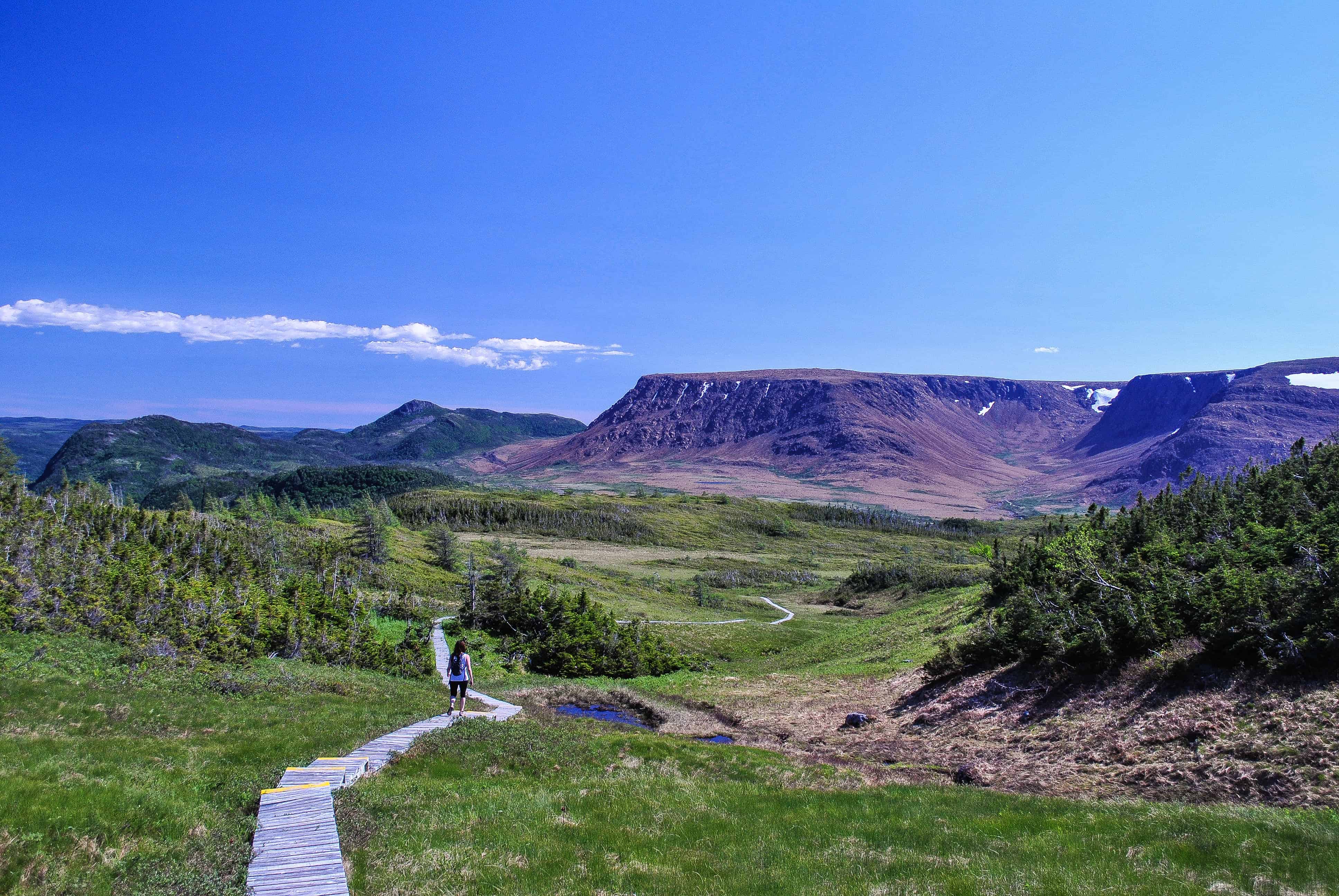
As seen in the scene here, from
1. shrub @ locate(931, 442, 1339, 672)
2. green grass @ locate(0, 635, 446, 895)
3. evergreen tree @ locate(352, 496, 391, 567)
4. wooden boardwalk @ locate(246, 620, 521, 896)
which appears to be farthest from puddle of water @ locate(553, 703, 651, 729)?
evergreen tree @ locate(352, 496, 391, 567)

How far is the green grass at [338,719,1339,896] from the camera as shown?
32.8 feet

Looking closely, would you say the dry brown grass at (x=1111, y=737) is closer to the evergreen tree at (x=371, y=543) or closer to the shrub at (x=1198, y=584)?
the shrub at (x=1198, y=584)

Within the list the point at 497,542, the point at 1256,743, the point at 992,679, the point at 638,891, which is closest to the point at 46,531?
Result: the point at 638,891

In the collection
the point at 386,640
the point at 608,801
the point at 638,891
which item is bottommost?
the point at 386,640

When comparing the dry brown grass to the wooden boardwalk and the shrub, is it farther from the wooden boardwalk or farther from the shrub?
the wooden boardwalk

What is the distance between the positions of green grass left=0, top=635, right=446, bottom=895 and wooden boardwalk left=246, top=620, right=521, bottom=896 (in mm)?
282

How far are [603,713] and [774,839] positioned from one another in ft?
71.7

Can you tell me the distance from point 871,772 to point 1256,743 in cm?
956

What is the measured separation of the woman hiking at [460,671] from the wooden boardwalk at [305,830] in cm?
510

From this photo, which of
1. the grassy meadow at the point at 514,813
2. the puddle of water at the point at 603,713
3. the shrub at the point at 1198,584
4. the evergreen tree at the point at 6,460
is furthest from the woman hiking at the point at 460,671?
the evergreen tree at the point at 6,460

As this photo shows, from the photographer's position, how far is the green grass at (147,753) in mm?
9227

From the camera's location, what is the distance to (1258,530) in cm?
2808

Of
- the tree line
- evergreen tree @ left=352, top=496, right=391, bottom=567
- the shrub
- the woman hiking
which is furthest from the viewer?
evergreen tree @ left=352, top=496, right=391, bottom=567

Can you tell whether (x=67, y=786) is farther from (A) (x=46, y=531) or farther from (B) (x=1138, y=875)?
(A) (x=46, y=531)
